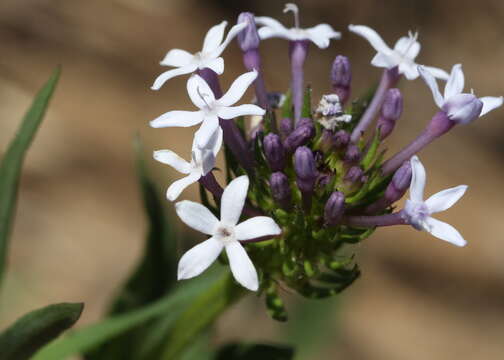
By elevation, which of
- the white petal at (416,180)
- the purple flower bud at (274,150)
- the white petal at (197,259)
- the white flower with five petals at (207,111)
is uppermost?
the white flower with five petals at (207,111)

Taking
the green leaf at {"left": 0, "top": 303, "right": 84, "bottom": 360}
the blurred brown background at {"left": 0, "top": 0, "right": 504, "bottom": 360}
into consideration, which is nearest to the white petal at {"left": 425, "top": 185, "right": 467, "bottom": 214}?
the green leaf at {"left": 0, "top": 303, "right": 84, "bottom": 360}

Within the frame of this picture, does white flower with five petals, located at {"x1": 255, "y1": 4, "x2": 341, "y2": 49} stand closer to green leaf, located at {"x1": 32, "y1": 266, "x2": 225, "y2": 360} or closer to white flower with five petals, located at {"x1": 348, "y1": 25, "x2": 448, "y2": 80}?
white flower with five petals, located at {"x1": 348, "y1": 25, "x2": 448, "y2": 80}

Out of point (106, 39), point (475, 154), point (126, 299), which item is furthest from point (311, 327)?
point (106, 39)

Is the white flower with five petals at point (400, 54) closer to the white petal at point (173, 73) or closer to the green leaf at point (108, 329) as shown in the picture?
the white petal at point (173, 73)

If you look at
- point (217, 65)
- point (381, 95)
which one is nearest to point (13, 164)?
point (217, 65)

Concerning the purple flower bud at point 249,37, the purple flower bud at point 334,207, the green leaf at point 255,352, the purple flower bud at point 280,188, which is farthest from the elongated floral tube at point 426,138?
the green leaf at point 255,352

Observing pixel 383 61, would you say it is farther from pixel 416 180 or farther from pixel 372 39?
pixel 416 180
